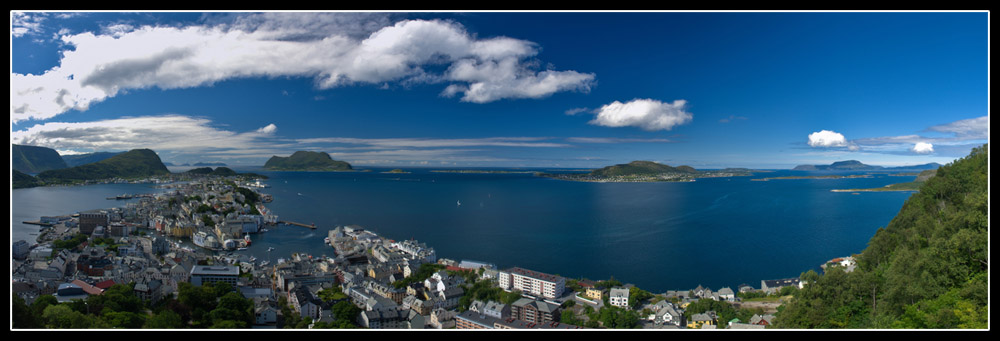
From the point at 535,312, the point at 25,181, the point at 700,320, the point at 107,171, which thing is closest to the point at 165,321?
the point at 535,312

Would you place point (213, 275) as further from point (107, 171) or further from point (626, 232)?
point (107, 171)

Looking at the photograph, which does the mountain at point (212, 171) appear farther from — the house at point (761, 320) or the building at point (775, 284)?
the house at point (761, 320)

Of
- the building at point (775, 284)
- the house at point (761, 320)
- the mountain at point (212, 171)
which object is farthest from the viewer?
the mountain at point (212, 171)

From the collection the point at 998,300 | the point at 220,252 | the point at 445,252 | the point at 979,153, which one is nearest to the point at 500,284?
the point at 445,252

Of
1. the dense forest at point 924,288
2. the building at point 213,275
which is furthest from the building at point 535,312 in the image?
the building at point 213,275

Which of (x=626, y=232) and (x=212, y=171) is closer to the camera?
(x=626, y=232)

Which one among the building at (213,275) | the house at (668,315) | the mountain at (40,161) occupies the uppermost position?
the mountain at (40,161)

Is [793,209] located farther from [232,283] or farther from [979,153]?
[232,283]
